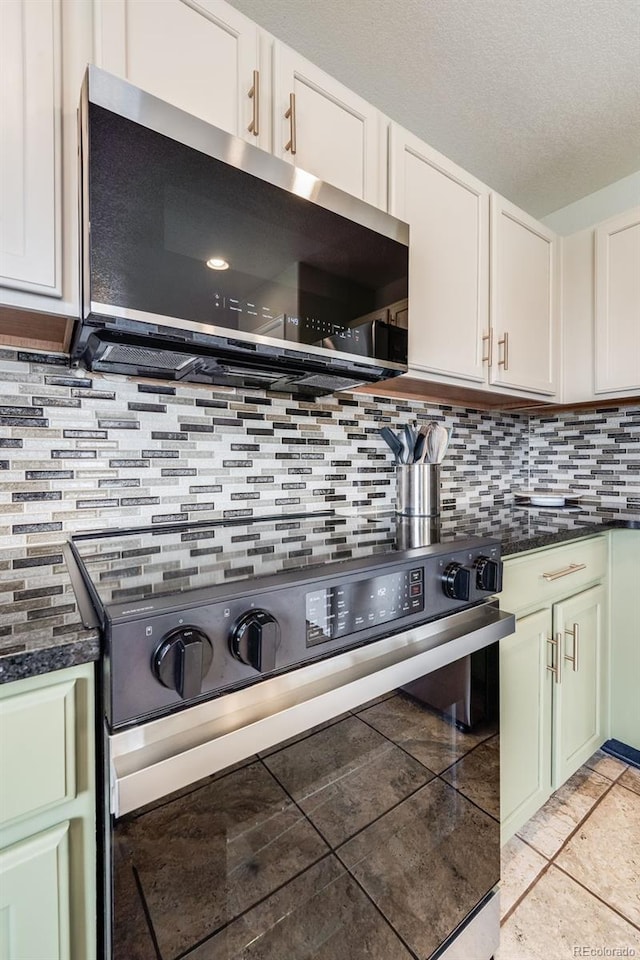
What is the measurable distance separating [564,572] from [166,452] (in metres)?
1.24

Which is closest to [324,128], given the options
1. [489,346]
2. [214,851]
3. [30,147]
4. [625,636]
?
[30,147]

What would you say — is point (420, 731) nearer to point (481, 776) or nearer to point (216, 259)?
point (481, 776)

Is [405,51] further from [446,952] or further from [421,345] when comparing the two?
[446,952]

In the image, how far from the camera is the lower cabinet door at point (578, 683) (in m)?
1.39

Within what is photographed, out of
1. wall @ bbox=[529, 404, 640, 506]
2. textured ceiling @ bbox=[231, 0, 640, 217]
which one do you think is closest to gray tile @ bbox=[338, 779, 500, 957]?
wall @ bbox=[529, 404, 640, 506]

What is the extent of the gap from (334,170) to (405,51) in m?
0.59

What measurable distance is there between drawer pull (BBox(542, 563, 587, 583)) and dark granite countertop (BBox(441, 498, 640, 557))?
0.10m

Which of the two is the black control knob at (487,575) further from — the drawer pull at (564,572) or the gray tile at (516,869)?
the gray tile at (516,869)

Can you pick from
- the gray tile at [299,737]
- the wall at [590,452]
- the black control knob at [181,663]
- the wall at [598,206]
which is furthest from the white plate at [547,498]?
the black control knob at [181,663]

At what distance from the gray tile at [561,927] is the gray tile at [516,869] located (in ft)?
0.07

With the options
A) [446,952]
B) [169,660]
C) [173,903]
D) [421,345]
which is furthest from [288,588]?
[421,345]

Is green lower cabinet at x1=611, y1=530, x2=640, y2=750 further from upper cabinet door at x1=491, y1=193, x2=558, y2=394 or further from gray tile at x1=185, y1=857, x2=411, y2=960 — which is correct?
gray tile at x1=185, y1=857, x2=411, y2=960

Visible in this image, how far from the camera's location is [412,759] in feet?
2.76

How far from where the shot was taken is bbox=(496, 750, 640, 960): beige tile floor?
1052 millimetres
